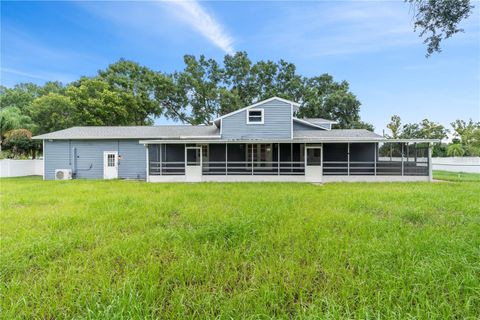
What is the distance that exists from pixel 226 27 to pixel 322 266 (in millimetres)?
16626

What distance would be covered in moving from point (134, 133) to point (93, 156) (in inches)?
125

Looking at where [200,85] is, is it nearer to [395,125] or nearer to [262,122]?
[262,122]

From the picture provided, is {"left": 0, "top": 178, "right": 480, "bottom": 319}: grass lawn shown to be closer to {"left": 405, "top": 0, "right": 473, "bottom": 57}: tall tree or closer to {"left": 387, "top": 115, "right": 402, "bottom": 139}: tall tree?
{"left": 405, "top": 0, "right": 473, "bottom": 57}: tall tree

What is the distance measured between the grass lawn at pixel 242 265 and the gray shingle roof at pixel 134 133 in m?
10.6

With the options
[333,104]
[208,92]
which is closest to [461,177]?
[333,104]

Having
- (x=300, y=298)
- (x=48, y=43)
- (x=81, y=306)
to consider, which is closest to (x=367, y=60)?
(x=300, y=298)

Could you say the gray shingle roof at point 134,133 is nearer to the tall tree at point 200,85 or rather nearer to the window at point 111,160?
the window at point 111,160

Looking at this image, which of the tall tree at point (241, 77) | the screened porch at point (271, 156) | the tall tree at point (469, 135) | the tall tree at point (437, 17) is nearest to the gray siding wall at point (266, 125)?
the screened porch at point (271, 156)

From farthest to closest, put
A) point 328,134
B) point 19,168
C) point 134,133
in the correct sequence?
1. point 19,168
2. point 134,133
3. point 328,134

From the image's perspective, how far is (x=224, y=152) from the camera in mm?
15523

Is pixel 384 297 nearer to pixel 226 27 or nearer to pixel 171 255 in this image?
pixel 171 255

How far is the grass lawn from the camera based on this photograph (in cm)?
230

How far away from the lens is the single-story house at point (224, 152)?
14.1m

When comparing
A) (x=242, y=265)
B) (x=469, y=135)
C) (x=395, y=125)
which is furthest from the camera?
(x=395, y=125)
